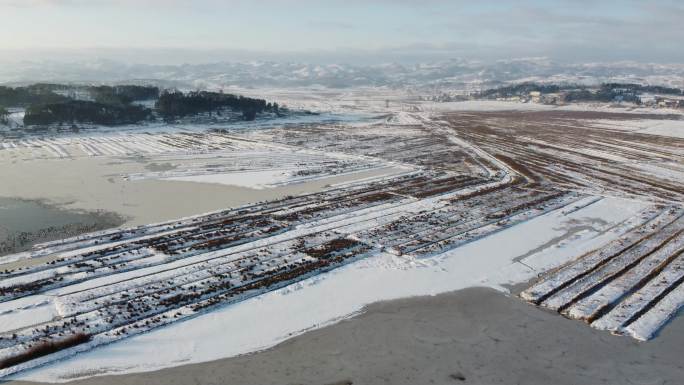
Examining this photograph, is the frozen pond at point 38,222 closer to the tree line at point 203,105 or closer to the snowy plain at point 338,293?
the snowy plain at point 338,293

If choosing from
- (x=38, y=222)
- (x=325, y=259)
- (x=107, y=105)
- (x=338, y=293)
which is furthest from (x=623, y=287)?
(x=107, y=105)

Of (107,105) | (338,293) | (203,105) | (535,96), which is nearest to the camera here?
(338,293)

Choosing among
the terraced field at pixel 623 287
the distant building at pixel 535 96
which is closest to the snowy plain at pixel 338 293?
the terraced field at pixel 623 287

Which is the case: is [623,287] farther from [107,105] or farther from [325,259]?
[107,105]

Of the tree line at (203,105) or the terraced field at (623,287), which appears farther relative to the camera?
the tree line at (203,105)

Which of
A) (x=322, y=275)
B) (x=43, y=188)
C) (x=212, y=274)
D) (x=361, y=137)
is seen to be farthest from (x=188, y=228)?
(x=361, y=137)

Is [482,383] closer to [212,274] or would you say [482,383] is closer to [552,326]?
[552,326]

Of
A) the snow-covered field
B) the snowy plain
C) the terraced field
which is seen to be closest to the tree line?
the snow-covered field

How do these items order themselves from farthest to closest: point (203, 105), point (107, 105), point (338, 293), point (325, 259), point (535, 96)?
point (535, 96), point (203, 105), point (107, 105), point (325, 259), point (338, 293)

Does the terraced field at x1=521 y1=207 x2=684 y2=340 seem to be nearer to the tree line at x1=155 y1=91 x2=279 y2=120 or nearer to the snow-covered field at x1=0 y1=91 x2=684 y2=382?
the snow-covered field at x1=0 y1=91 x2=684 y2=382
